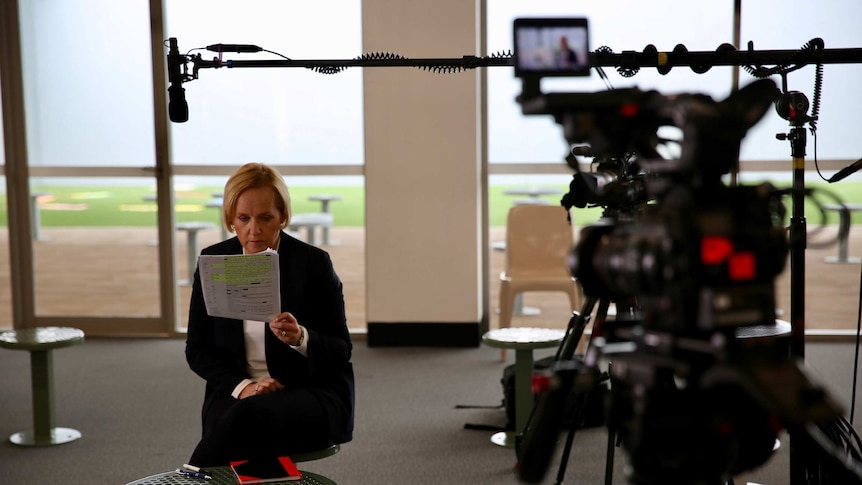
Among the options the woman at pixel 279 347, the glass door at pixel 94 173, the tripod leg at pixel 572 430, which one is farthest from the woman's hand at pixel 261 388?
the glass door at pixel 94 173

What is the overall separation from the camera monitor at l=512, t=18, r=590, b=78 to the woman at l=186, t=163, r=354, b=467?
1.19m

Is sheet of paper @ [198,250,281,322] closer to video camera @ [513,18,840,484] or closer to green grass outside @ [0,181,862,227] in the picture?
video camera @ [513,18,840,484]

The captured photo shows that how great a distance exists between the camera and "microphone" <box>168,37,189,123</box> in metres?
2.61

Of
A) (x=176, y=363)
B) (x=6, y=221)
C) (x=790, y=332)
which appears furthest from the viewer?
(x=6, y=221)

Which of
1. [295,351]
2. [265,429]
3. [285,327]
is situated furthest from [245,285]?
[265,429]

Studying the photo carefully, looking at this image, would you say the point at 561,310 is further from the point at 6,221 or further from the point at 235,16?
the point at 6,221

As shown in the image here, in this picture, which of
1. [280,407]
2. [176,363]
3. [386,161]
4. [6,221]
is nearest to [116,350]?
[176,363]

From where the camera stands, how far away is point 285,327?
2309 millimetres

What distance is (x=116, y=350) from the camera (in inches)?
222

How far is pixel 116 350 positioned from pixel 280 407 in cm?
365

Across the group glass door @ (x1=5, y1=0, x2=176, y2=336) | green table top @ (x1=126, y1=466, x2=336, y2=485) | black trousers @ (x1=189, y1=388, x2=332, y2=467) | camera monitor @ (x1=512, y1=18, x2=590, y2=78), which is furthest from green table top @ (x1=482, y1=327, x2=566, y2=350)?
glass door @ (x1=5, y1=0, x2=176, y2=336)

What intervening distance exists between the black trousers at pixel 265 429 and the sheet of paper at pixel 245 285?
0.23 metres

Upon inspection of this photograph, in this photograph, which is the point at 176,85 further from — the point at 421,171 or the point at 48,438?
the point at 421,171

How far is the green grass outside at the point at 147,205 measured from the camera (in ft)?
19.2
